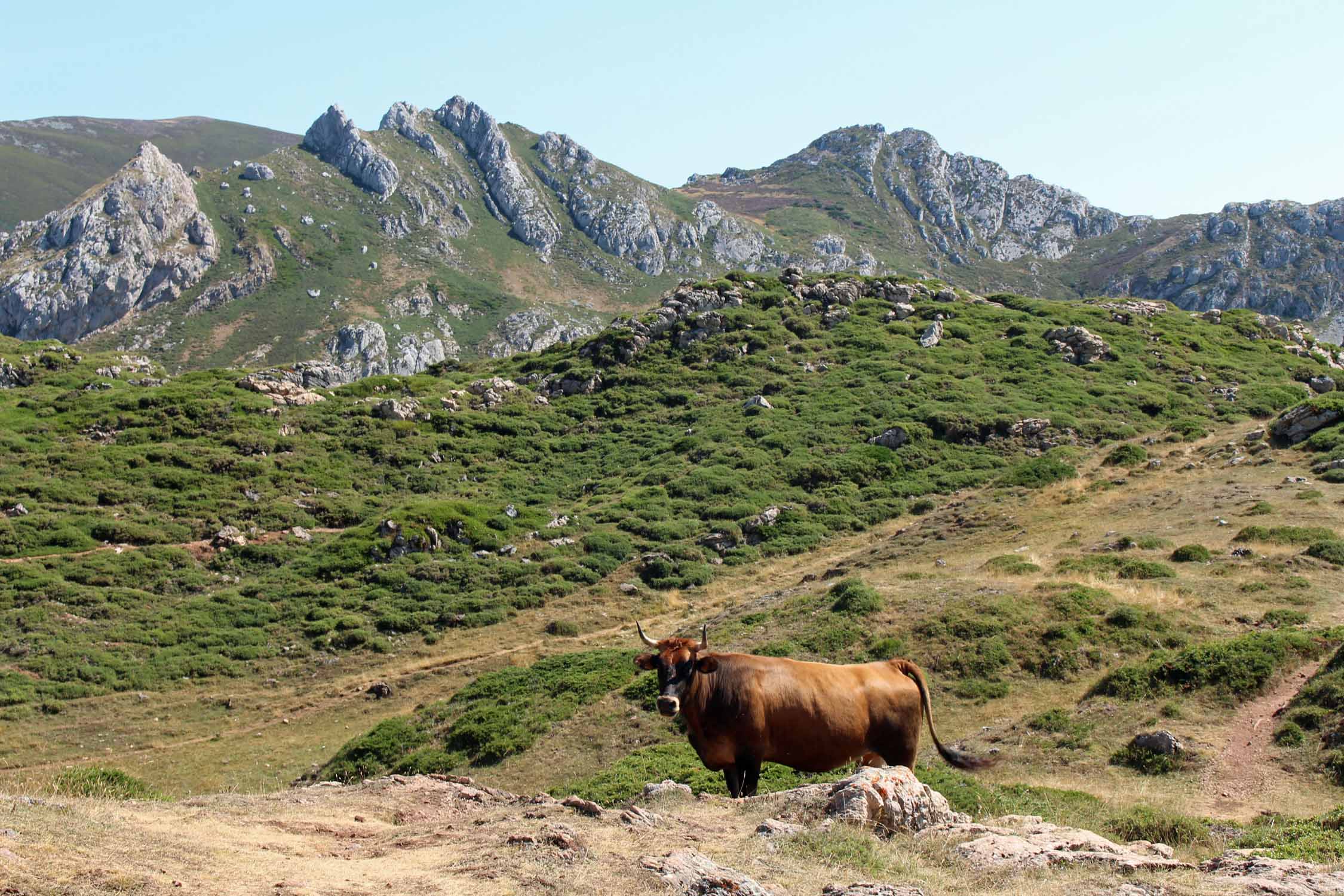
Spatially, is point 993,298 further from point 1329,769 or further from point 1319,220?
point 1319,220

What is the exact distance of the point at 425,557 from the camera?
36656mm

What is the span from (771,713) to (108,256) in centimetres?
13828

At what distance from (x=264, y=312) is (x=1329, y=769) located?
5230 inches

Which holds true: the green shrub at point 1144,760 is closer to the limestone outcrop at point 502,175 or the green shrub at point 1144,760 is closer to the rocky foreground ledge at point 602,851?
the rocky foreground ledge at point 602,851

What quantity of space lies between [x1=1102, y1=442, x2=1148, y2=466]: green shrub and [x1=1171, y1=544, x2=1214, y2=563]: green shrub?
15652 mm

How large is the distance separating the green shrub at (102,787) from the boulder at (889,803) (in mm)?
8038

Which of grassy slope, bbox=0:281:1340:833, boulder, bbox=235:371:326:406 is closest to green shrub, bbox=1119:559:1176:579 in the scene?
grassy slope, bbox=0:281:1340:833

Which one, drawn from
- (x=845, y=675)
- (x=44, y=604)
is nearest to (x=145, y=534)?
(x=44, y=604)

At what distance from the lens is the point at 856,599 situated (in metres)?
22.1

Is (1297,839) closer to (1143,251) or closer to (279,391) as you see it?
(279,391)

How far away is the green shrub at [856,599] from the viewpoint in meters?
21.7

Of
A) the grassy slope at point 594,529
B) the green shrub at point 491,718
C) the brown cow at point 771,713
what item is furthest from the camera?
the grassy slope at point 594,529

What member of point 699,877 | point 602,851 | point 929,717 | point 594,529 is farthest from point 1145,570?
point 594,529

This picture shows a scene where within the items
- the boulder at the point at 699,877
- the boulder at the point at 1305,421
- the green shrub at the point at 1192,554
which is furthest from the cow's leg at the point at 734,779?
the boulder at the point at 1305,421
